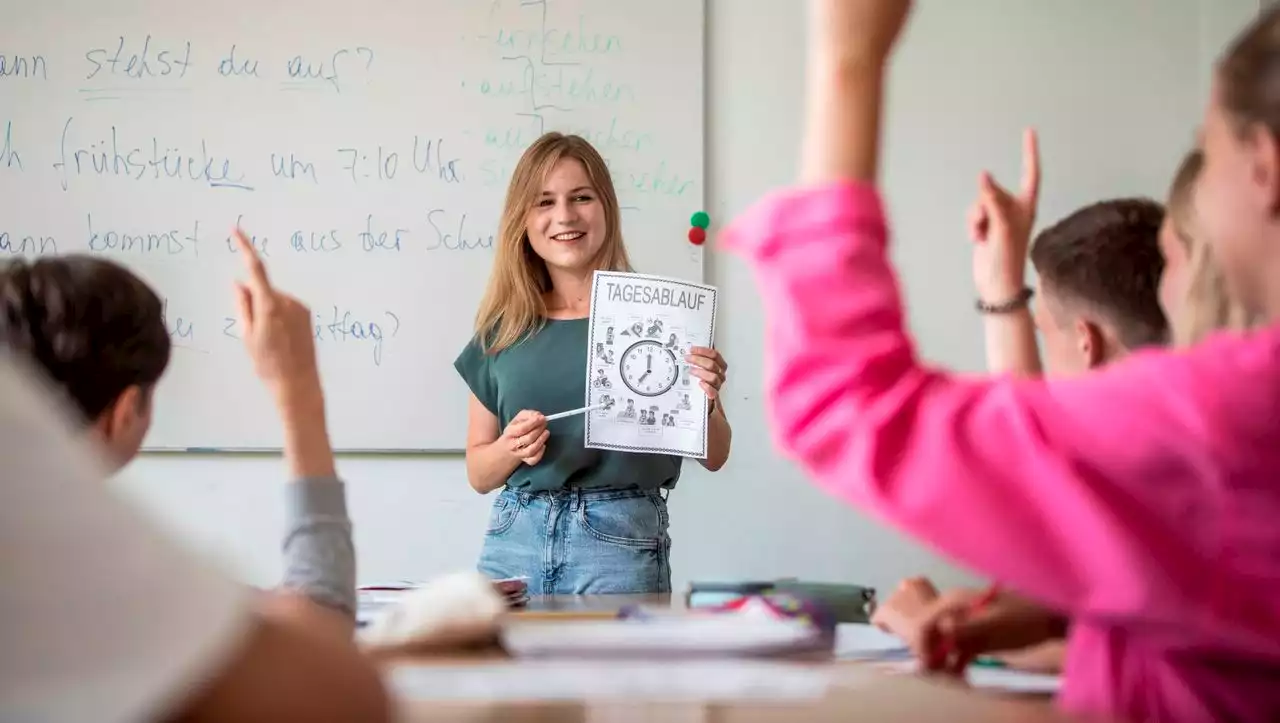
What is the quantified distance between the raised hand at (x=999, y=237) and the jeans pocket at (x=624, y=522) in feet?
4.04

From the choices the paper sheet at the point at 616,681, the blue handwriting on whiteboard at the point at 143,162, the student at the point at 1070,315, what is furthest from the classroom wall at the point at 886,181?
the paper sheet at the point at 616,681

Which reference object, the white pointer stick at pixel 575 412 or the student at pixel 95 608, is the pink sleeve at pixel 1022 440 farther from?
the white pointer stick at pixel 575 412

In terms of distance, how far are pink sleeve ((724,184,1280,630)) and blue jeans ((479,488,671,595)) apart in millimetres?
1424

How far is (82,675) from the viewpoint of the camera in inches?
16.2

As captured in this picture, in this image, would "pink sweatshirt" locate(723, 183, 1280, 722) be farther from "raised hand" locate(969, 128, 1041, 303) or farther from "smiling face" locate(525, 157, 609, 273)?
"smiling face" locate(525, 157, 609, 273)

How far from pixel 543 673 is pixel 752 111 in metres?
2.32

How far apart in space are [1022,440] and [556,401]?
1.64 metres

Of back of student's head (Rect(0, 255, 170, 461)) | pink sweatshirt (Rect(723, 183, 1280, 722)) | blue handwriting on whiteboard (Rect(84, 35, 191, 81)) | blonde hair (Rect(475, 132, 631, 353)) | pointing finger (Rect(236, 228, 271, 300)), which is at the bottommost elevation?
pink sweatshirt (Rect(723, 183, 1280, 722))

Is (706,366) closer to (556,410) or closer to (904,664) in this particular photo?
(556,410)

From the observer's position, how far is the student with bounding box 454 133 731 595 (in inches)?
83.2

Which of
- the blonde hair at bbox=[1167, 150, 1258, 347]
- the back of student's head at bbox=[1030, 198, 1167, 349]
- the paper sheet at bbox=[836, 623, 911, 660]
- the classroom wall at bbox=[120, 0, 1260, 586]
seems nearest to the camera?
the blonde hair at bbox=[1167, 150, 1258, 347]

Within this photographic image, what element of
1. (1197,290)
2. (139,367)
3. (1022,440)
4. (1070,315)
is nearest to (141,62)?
(139,367)

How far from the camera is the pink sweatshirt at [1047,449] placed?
636 millimetres

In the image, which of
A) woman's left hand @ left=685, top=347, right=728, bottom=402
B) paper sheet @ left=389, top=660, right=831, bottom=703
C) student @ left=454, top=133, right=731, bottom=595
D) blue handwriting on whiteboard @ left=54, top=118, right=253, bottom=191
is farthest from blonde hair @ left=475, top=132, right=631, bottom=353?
paper sheet @ left=389, top=660, right=831, bottom=703
